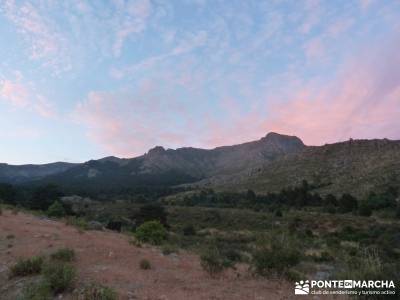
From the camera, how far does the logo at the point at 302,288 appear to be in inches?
426

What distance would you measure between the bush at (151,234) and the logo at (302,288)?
12696 mm

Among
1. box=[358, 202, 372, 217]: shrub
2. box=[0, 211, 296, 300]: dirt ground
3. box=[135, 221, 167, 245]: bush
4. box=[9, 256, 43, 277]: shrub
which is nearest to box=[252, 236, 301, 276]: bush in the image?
box=[0, 211, 296, 300]: dirt ground

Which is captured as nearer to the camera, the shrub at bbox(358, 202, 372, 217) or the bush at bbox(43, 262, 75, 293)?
the bush at bbox(43, 262, 75, 293)

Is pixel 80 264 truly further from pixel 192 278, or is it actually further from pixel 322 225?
pixel 322 225

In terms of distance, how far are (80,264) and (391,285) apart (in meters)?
9.12

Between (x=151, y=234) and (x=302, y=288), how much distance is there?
14.5 m

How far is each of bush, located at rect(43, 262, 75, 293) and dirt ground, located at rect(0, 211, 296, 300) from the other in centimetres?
40

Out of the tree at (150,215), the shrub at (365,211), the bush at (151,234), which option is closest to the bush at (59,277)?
the bush at (151,234)

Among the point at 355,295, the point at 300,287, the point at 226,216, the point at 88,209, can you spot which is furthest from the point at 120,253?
the point at 88,209

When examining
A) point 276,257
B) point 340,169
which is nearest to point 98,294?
point 276,257

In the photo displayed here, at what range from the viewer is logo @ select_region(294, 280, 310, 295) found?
1083cm

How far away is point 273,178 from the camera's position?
351 feet

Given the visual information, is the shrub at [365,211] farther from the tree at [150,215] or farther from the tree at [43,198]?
the tree at [43,198]

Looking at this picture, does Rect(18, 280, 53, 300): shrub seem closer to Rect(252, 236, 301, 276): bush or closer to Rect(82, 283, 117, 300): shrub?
Rect(82, 283, 117, 300): shrub
